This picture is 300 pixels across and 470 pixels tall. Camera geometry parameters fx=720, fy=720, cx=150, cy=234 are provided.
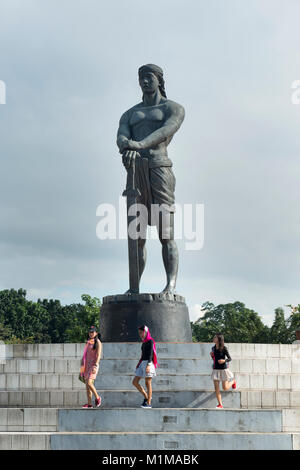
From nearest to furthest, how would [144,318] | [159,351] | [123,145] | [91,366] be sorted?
[91,366]
[159,351]
[144,318]
[123,145]

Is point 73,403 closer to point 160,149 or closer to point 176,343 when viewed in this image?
point 176,343

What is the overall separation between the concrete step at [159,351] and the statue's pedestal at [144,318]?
875 millimetres

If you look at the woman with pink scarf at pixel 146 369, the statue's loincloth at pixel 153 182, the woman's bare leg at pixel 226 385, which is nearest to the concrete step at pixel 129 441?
the woman with pink scarf at pixel 146 369

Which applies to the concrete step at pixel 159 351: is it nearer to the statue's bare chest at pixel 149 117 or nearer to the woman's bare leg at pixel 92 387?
the woman's bare leg at pixel 92 387

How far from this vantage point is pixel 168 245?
16156 millimetres

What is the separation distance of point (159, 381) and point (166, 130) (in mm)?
5890

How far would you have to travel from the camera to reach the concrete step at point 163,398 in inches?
478

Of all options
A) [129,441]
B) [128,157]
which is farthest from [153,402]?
[128,157]

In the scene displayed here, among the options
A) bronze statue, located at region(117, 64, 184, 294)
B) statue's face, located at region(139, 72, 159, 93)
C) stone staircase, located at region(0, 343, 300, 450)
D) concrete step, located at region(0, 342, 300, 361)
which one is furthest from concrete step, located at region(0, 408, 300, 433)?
statue's face, located at region(139, 72, 159, 93)

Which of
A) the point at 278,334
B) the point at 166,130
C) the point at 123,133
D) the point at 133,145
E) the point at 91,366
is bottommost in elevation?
the point at 91,366

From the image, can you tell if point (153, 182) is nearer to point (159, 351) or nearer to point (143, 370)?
point (159, 351)

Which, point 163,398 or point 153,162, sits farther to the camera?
point 153,162

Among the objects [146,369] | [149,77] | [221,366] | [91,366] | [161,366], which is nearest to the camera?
[146,369]

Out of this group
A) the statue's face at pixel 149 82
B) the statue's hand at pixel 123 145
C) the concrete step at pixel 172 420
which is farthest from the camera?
the statue's face at pixel 149 82
